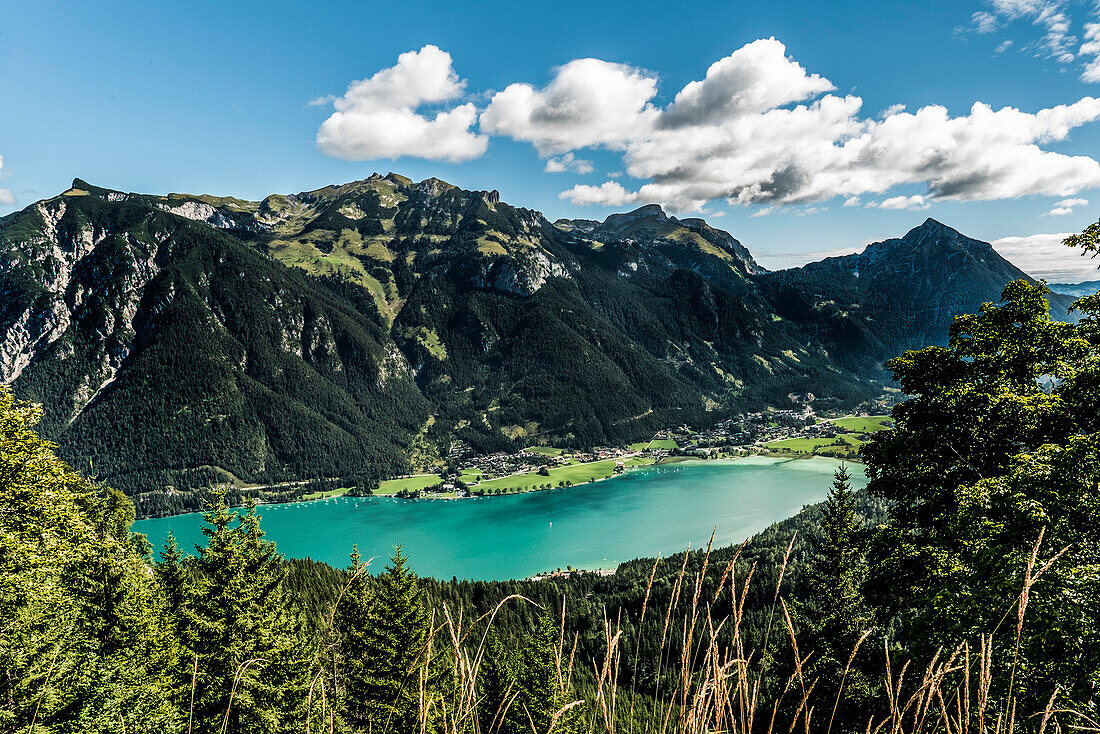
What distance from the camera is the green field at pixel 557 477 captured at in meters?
151

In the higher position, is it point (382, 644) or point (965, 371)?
point (965, 371)

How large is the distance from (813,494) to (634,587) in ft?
242

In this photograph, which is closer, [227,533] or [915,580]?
[915,580]

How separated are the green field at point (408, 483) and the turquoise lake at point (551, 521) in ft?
27.7

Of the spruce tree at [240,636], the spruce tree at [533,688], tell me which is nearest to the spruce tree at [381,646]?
the spruce tree at [533,688]

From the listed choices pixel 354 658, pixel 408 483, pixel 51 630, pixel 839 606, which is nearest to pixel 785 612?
pixel 839 606

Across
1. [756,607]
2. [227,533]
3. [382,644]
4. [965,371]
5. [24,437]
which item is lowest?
[756,607]

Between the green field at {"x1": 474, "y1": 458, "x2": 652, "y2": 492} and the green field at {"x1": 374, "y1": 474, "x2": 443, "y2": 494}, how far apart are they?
17679 millimetres

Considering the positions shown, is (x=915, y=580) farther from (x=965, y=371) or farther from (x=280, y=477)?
(x=280, y=477)

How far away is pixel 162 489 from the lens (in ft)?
505

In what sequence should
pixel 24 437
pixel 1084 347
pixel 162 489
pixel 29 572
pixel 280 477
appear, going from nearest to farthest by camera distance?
pixel 1084 347, pixel 29 572, pixel 24 437, pixel 162 489, pixel 280 477

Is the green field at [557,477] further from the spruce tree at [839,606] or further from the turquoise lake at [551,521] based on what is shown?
the spruce tree at [839,606]

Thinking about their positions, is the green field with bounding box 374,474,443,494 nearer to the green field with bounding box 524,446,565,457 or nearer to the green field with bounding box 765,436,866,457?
the green field with bounding box 524,446,565,457

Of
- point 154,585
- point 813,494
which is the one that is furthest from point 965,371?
point 813,494
